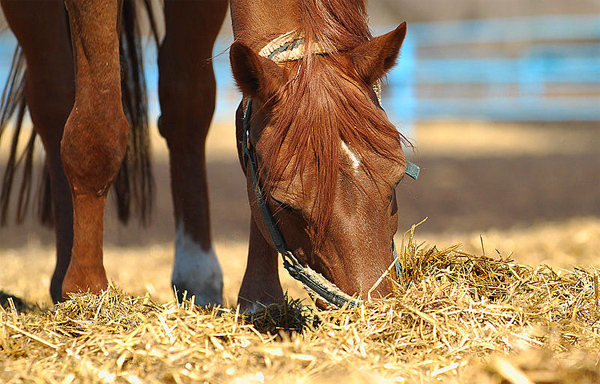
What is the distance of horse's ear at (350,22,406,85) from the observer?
193cm

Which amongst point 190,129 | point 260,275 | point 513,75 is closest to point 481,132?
point 513,75

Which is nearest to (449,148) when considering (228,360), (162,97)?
(162,97)

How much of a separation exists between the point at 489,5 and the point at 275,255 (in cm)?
2162

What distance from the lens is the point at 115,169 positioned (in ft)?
8.11

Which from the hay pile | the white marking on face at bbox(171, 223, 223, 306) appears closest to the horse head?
the hay pile

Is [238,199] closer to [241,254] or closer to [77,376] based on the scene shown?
[241,254]

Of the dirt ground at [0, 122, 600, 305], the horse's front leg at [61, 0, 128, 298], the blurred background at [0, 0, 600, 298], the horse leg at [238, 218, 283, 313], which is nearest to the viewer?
Answer: the horse's front leg at [61, 0, 128, 298]

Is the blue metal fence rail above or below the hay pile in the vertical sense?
above

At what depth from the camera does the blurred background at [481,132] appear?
6.23 m

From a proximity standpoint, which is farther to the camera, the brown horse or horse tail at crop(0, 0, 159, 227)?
horse tail at crop(0, 0, 159, 227)

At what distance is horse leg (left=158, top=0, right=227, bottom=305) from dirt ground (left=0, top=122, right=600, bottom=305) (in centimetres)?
22

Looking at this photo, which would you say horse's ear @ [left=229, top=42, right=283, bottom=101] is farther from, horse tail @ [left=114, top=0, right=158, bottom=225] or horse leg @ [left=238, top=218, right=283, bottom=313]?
horse tail @ [left=114, top=0, right=158, bottom=225]

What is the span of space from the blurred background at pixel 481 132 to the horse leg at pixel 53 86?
2.29m

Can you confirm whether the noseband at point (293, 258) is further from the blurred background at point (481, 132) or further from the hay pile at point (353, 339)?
the blurred background at point (481, 132)
